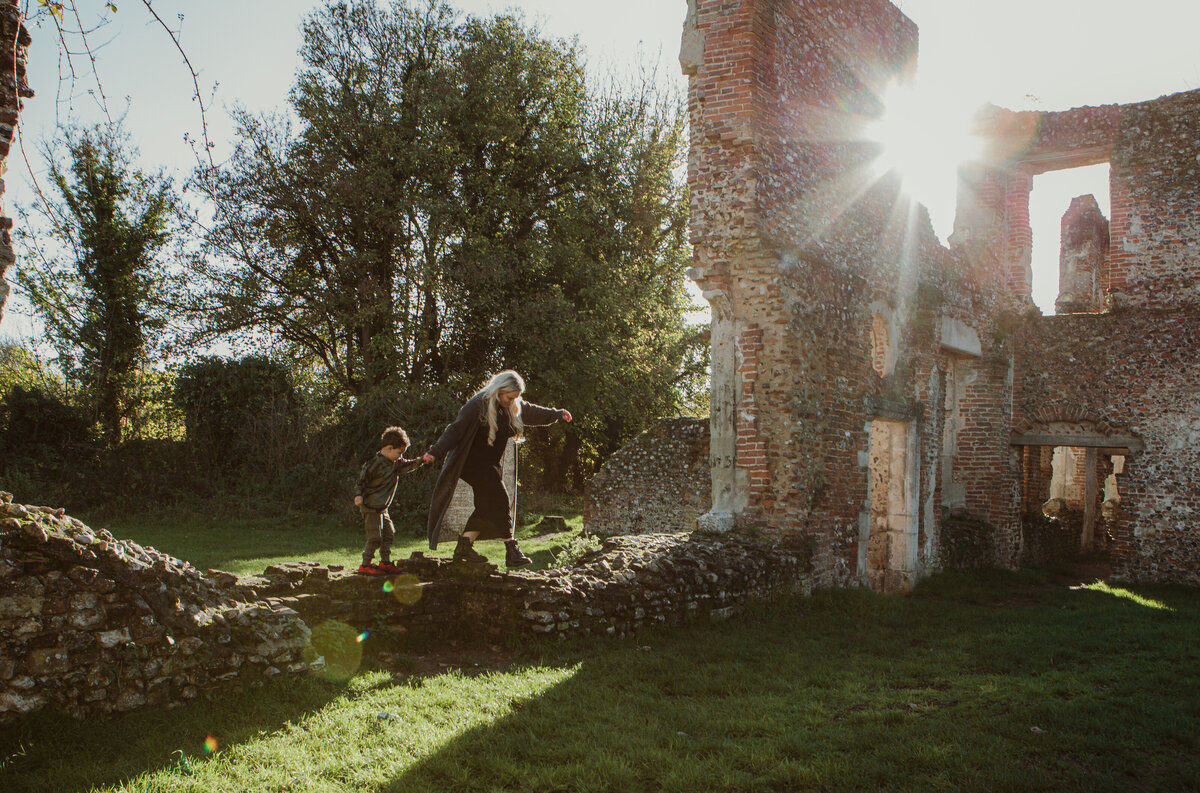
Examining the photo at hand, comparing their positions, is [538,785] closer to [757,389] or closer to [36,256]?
[757,389]

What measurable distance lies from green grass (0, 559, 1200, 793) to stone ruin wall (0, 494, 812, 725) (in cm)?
20

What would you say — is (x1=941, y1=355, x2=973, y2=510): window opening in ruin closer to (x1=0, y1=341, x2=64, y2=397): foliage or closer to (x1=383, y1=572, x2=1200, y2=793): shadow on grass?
(x1=383, y1=572, x2=1200, y2=793): shadow on grass

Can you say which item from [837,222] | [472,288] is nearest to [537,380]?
[472,288]

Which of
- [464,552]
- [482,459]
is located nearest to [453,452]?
A: [482,459]

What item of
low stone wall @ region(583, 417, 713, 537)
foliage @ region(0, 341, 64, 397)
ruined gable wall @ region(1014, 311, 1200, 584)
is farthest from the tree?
ruined gable wall @ region(1014, 311, 1200, 584)

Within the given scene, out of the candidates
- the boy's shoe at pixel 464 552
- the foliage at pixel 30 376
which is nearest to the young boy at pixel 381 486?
the boy's shoe at pixel 464 552

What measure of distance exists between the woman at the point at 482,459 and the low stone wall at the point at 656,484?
8.59 metres

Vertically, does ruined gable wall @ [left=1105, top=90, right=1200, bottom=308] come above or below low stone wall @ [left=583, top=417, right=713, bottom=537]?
above

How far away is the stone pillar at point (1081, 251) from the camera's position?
20359 mm

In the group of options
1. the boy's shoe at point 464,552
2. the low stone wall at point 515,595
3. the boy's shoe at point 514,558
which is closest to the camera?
the low stone wall at point 515,595

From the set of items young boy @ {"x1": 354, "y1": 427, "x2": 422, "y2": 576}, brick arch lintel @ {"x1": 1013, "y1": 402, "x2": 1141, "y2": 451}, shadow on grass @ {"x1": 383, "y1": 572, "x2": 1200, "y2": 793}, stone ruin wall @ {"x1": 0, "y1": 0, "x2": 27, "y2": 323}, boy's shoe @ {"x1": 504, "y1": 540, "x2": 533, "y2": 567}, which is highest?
stone ruin wall @ {"x1": 0, "y1": 0, "x2": 27, "y2": 323}

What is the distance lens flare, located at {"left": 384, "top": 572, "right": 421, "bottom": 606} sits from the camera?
6.77m

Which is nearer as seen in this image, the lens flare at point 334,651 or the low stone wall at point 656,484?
the lens flare at point 334,651

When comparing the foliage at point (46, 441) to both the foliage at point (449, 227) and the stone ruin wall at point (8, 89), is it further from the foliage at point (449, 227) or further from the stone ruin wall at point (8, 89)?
the stone ruin wall at point (8, 89)
